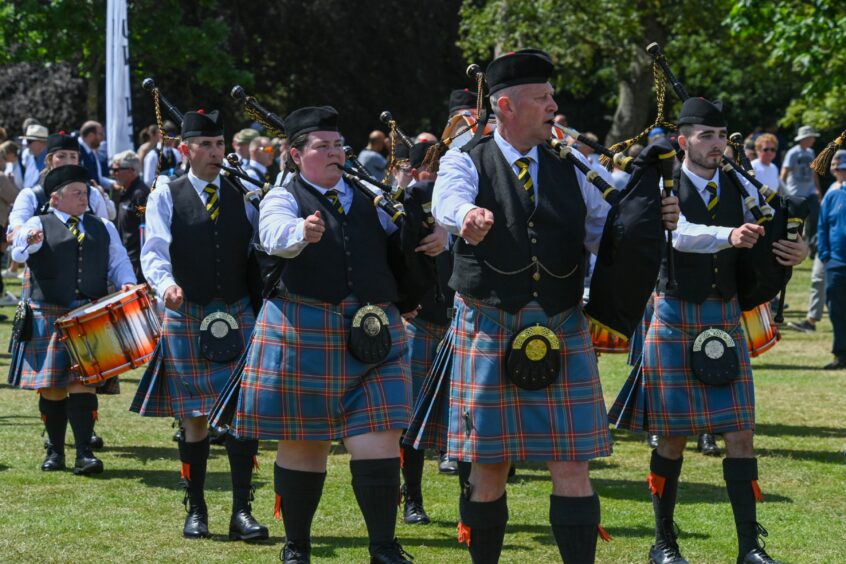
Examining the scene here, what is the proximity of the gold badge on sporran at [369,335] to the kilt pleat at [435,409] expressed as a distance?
23cm

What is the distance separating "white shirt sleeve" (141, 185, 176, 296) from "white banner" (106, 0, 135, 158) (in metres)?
6.90

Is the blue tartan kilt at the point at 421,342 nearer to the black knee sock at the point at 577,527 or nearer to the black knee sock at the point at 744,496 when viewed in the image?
the black knee sock at the point at 744,496

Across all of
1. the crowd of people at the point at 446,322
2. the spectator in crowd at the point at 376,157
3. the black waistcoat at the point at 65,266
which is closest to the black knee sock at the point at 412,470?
the crowd of people at the point at 446,322

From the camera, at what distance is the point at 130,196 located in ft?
37.2

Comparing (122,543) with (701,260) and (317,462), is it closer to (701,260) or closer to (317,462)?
(317,462)

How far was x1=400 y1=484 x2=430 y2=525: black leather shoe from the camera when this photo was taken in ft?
19.3

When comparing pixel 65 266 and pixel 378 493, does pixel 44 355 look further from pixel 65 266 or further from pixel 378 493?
pixel 378 493

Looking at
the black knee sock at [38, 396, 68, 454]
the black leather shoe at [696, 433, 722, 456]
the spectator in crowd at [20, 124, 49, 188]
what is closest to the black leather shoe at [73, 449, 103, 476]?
the black knee sock at [38, 396, 68, 454]

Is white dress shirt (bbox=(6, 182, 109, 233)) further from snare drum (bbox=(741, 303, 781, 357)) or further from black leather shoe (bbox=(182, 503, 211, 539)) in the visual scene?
snare drum (bbox=(741, 303, 781, 357))

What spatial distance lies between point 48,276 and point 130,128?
5759mm

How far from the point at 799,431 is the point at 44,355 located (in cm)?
445

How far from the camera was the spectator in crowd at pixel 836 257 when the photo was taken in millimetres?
10703

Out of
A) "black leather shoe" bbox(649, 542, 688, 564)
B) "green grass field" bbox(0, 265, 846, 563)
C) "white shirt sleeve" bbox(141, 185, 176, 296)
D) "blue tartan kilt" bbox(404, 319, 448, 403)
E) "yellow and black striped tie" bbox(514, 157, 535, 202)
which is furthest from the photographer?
"blue tartan kilt" bbox(404, 319, 448, 403)

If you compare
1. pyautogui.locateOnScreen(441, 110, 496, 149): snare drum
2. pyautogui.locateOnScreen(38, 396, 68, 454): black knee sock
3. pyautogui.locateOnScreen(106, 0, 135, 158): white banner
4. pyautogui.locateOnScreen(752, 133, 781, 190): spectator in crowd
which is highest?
pyautogui.locateOnScreen(106, 0, 135, 158): white banner
